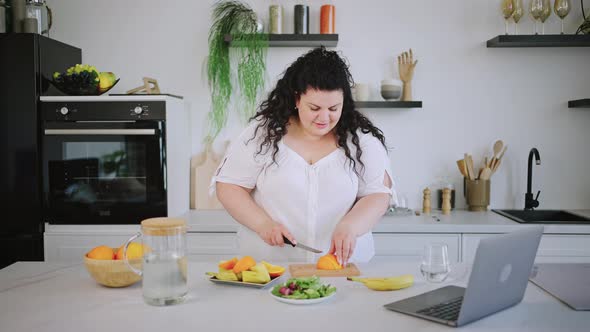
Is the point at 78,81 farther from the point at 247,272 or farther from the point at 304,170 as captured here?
the point at 247,272

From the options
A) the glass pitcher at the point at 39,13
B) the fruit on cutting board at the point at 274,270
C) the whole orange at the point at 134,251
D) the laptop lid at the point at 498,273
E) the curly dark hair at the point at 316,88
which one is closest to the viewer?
the laptop lid at the point at 498,273

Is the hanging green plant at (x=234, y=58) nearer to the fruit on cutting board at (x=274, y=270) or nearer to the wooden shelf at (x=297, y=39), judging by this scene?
the wooden shelf at (x=297, y=39)

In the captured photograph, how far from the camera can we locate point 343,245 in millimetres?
2068

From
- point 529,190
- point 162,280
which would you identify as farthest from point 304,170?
point 529,190

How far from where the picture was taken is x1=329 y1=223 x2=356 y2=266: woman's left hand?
2057mm

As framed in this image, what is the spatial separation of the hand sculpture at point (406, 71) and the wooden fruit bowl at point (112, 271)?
94.9 inches

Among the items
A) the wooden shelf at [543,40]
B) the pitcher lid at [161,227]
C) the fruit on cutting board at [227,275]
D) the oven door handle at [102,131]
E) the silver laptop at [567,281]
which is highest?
the wooden shelf at [543,40]

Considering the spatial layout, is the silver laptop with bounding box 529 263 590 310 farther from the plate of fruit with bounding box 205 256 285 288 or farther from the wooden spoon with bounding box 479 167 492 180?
the wooden spoon with bounding box 479 167 492 180

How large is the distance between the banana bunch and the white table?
0.7 inches

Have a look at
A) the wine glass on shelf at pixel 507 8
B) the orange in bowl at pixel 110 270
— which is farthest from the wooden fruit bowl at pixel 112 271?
the wine glass on shelf at pixel 507 8

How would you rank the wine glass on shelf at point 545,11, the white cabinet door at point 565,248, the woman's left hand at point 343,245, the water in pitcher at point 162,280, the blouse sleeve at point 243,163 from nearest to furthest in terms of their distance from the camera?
the water in pitcher at point 162,280 < the woman's left hand at point 343,245 < the blouse sleeve at point 243,163 < the white cabinet door at point 565,248 < the wine glass on shelf at point 545,11

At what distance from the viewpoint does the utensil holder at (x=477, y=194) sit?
12.3 ft

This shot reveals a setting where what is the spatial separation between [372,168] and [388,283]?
28.0 inches

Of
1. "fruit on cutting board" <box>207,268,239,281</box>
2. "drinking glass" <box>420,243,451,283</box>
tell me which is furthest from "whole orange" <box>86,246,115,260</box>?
"drinking glass" <box>420,243,451,283</box>
